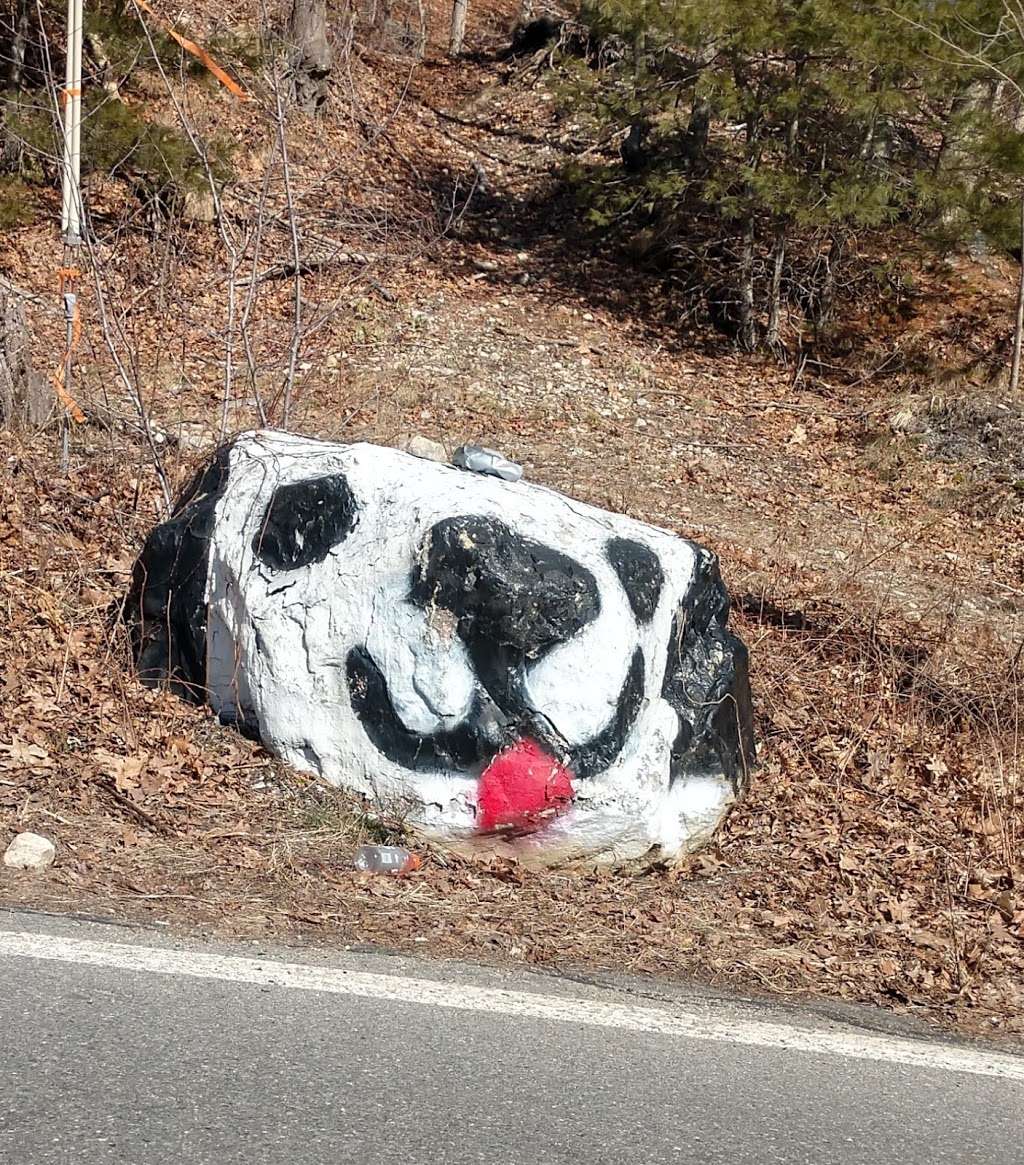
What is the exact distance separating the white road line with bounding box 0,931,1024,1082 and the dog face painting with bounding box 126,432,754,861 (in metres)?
1.01

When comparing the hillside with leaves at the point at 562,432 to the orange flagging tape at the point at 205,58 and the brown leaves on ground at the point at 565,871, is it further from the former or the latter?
the orange flagging tape at the point at 205,58

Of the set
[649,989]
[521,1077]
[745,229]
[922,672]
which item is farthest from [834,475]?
[521,1077]

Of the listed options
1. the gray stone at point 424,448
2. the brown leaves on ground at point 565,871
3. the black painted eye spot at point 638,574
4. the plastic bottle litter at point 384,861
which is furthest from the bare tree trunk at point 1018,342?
the plastic bottle litter at point 384,861

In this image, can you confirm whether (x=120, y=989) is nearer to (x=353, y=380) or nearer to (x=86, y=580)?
(x=86, y=580)

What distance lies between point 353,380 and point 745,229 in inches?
202

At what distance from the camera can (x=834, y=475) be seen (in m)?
11.5

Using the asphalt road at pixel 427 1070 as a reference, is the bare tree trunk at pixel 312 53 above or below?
above

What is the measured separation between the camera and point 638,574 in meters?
4.83

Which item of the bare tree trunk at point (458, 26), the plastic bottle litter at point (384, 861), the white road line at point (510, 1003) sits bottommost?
the plastic bottle litter at point (384, 861)

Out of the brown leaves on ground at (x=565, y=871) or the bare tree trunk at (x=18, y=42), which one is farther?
the bare tree trunk at (x=18, y=42)

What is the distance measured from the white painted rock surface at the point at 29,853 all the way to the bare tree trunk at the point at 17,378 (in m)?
3.58

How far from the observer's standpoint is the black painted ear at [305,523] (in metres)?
4.86

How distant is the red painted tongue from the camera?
4508 mm

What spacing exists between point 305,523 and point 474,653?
35.1 inches
